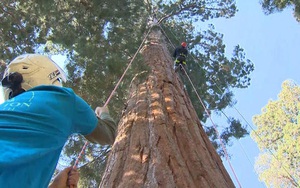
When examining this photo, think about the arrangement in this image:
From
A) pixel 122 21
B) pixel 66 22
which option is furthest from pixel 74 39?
pixel 122 21

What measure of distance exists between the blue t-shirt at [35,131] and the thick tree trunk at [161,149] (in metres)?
1.13

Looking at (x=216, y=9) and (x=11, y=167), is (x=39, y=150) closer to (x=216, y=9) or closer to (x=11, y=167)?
(x=11, y=167)

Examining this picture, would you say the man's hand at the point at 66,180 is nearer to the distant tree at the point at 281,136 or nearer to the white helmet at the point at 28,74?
the white helmet at the point at 28,74

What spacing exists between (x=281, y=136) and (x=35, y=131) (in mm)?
14896

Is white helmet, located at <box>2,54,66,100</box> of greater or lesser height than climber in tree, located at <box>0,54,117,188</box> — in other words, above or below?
above

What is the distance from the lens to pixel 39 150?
1212mm

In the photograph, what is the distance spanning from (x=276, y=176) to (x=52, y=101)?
14.2m

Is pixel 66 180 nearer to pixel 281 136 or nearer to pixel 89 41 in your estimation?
pixel 89 41

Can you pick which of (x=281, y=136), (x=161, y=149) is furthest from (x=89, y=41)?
(x=281, y=136)

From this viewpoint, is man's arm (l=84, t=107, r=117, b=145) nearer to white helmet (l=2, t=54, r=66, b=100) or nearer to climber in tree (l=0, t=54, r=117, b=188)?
climber in tree (l=0, t=54, r=117, b=188)

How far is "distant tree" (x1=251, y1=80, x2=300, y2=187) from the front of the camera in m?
13.2

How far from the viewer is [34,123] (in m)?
1.23

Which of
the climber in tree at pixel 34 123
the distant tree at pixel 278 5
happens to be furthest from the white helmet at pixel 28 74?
the distant tree at pixel 278 5

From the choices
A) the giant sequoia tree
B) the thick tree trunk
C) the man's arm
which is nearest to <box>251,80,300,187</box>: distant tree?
the giant sequoia tree
